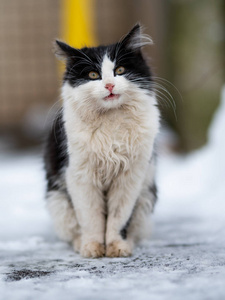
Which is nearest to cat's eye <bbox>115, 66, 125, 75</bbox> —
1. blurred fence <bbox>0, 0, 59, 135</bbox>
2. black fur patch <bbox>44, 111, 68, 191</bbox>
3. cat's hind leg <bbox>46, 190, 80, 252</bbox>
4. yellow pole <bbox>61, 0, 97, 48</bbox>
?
black fur patch <bbox>44, 111, 68, 191</bbox>

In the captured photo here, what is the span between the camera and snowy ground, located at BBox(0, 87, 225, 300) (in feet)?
4.74

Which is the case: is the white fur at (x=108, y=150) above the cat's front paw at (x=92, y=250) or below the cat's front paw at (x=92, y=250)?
above

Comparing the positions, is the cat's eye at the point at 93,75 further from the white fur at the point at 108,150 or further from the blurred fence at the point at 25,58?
the blurred fence at the point at 25,58

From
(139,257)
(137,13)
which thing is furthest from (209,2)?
(139,257)

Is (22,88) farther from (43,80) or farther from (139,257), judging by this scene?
(139,257)

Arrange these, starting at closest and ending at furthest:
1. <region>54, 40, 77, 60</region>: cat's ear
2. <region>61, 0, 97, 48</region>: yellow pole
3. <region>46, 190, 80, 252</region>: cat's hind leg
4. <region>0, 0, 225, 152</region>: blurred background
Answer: <region>54, 40, 77, 60</region>: cat's ear
<region>46, 190, 80, 252</region>: cat's hind leg
<region>0, 0, 225, 152</region>: blurred background
<region>61, 0, 97, 48</region>: yellow pole

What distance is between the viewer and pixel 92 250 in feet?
6.87

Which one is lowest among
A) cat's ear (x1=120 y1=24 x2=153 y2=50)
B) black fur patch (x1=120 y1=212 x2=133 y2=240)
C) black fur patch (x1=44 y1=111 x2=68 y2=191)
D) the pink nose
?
black fur patch (x1=120 y1=212 x2=133 y2=240)

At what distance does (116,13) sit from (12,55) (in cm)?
176

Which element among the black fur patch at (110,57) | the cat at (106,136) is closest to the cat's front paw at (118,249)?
the cat at (106,136)

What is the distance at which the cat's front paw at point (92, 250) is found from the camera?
208 cm

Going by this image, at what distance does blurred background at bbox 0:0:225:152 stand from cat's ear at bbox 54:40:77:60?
1.13 metres

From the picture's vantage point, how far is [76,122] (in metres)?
2.11

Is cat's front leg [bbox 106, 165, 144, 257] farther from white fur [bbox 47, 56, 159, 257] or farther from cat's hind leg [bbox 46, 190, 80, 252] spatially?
cat's hind leg [bbox 46, 190, 80, 252]
